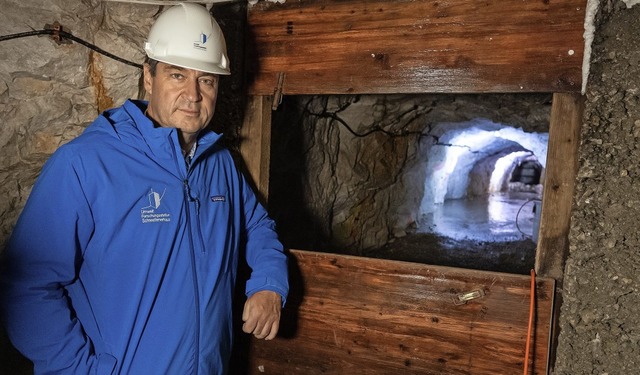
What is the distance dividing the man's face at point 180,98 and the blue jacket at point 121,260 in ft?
0.36

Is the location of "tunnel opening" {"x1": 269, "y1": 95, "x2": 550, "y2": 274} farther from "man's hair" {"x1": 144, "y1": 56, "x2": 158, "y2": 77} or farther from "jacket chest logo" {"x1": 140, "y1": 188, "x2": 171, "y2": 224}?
"jacket chest logo" {"x1": 140, "y1": 188, "x2": 171, "y2": 224}

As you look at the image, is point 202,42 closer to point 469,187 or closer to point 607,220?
point 607,220

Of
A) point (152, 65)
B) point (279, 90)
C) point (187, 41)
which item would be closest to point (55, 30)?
point (152, 65)

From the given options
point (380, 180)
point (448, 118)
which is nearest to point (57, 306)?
point (380, 180)

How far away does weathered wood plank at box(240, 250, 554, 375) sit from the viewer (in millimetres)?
2020

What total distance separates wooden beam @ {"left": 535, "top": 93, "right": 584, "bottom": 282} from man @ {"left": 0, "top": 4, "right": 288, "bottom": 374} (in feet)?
4.25

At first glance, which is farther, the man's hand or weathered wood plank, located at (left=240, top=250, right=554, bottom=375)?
weathered wood plank, located at (left=240, top=250, right=554, bottom=375)

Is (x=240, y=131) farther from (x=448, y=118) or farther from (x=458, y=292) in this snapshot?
(x=448, y=118)

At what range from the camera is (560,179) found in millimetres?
1939

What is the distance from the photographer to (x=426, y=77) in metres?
2.13

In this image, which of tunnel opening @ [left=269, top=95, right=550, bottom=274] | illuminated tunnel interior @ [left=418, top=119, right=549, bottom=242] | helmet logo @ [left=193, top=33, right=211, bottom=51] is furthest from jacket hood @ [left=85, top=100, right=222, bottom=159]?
illuminated tunnel interior @ [left=418, top=119, right=549, bottom=242]

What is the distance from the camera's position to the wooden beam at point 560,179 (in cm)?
192

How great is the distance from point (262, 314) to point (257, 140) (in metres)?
1.14

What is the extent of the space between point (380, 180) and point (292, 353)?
427cm
